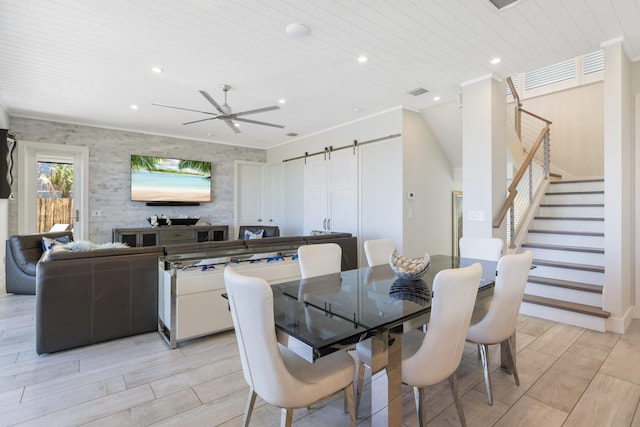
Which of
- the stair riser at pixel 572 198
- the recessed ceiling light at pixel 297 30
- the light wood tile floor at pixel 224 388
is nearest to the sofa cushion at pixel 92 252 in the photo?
the light wood tile floor at pixel 224 388

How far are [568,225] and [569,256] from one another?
0.63 m

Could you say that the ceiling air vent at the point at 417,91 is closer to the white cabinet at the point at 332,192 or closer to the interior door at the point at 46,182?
the white cabinet at the point at 332,192

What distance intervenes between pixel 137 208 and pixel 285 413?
623 centimetres

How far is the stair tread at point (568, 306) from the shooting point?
10.3 ft

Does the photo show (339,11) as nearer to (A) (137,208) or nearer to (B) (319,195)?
(B) (319,195)

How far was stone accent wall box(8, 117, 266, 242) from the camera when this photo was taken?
18.0 ft

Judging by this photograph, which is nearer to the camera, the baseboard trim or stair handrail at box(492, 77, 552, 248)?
the baseboard trim

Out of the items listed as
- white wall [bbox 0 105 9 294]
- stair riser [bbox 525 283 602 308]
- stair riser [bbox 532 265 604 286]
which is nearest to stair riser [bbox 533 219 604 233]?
stair riser [bbox 532 265 604 286]

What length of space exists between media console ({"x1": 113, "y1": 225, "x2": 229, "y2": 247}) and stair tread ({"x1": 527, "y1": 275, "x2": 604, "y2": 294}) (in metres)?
5.90

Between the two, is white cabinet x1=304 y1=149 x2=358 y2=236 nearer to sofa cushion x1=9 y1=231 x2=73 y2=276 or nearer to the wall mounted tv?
the wall mounted tv

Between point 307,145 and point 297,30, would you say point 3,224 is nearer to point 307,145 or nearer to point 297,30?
point 307,145

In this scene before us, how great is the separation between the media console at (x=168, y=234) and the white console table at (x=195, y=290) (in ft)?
11.8

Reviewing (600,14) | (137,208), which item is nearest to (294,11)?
(600,14)

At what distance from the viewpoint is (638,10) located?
2.66 m
